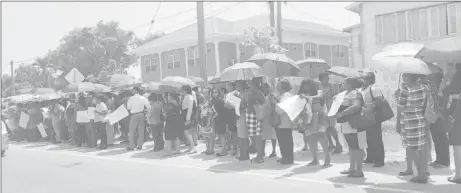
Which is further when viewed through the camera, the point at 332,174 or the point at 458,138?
the point at 332,174

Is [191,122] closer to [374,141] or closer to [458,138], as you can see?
[374,141]

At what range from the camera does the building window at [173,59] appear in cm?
3634

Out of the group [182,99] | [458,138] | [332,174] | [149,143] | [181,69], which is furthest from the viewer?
[181,69]

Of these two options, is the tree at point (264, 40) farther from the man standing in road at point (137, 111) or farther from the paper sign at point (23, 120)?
the paper sign at point (23, 120)

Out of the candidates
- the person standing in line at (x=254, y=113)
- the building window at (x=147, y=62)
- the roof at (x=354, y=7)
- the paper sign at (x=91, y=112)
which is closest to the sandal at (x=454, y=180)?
the person standing in line at (x=254, y=113)

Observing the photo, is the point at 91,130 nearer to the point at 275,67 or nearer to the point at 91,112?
the point at 91,112

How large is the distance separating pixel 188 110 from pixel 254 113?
2.36 metres

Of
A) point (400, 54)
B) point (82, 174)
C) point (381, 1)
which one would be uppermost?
point (381, 1)

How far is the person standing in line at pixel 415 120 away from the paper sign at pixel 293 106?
2058 mm

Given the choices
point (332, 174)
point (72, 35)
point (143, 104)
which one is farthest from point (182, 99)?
point (72, 35)

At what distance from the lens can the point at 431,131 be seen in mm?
8609

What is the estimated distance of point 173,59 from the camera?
120 feet

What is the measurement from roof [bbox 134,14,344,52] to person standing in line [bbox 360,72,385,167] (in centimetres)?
2409

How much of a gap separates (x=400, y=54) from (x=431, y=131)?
1768 millimetres
